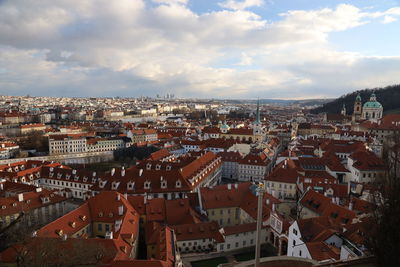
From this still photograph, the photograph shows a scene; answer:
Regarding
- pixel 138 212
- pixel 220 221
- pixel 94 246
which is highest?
pixel 94 246

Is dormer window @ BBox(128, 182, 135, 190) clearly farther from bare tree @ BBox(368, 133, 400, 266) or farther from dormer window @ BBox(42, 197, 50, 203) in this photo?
bare tree @ BBox(368, 133, 400, 266)

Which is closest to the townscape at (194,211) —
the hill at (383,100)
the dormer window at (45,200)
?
the dormer window at (45,200)

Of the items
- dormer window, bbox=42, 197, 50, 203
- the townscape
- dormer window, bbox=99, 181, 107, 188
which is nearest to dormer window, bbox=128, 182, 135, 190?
the townscape

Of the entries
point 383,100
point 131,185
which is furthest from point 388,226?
point 383,100

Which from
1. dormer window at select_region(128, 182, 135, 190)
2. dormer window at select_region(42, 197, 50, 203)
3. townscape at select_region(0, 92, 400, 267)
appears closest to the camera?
townscape at select_region(0, 92, 400, 267)

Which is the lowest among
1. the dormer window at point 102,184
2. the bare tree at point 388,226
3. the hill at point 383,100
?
the dormer window at point 102,184

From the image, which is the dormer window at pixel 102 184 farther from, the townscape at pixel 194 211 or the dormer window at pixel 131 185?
the dormer window at pixel 131 185

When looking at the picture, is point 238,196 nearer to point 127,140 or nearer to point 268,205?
point 268,205

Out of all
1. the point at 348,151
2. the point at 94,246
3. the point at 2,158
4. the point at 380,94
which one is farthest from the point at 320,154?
the point at 380,94

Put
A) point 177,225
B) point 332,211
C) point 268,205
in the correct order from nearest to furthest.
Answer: point 332,211, point 177,225, point 268,205

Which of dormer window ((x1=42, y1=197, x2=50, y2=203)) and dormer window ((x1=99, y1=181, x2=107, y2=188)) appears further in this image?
dormer window ((x1=99, y1=181, x2=107, y2=188))

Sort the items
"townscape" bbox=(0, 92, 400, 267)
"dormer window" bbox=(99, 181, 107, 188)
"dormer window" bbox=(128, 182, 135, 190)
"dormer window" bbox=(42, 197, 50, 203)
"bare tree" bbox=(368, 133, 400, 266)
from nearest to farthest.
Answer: "bare tree" bbox=(368, 133, 400, 266)
"townscape" bbox=(0, 92, 400, 267)
"dormer window" bbox=(42, 197, 50, 203)
"dormer window" bbox=(128, 182, 135, 190)
"dormer window" bbox=(99, 181, 107, 188)
